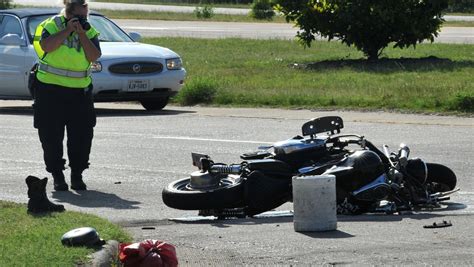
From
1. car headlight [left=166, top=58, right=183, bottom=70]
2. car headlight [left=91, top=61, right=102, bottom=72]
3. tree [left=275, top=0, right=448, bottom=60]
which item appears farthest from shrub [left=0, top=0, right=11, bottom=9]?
car headlight [left=91, top=61, right=102, bottom=72]

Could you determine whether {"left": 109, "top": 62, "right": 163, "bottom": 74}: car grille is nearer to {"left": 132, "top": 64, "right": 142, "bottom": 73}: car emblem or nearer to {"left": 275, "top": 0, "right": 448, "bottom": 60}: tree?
{"left": 132, "top": 64, "right": 142, "bottom": 73}: car emblem

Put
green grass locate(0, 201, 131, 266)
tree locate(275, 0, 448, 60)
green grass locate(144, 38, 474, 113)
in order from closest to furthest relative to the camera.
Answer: green grass locate(0, 201, 131, 266) → green grass locate(144, 38, 474, 113) → tree locate(275, 0, 448, 60)

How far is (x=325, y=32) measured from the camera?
2731 cm

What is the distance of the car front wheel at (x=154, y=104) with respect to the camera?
67.4 ft

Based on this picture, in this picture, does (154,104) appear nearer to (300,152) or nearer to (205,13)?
(300,152)

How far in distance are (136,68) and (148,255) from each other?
1236 cm

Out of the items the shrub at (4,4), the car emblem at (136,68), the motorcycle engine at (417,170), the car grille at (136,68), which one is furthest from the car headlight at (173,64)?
the shrub at (4,4)

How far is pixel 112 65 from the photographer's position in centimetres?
1977

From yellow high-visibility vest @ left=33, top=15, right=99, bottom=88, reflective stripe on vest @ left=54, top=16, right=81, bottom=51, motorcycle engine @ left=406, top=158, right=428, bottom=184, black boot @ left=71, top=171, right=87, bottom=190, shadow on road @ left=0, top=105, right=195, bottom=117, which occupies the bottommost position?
shadow on road @ left=0, top=105, right=195, bottom=117

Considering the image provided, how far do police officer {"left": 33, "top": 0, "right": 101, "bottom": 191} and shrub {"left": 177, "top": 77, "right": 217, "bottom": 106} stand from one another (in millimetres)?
9583

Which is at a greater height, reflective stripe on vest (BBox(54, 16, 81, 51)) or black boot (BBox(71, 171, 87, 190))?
reflective stripe on vest (BBox(54, 16, 81, 51))

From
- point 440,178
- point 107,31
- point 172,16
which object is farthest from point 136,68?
point 172,16

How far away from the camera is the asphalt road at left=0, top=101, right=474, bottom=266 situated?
338 inches

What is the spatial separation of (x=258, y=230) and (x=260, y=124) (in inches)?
327
